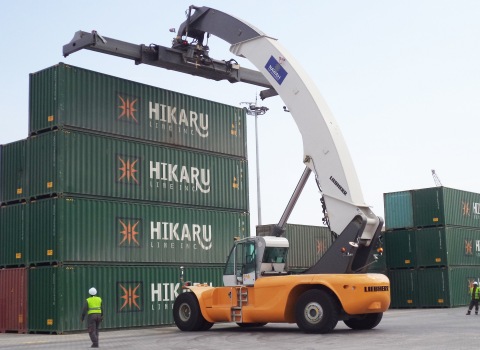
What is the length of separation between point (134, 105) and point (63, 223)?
5.17 m

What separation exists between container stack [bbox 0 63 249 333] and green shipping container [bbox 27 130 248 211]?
40mm

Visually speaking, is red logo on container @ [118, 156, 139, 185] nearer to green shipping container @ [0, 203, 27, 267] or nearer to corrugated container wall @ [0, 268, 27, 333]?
green shipping container @ [0, 203, 27, 267]

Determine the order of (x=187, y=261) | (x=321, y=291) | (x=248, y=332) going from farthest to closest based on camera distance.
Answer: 1. (x=187, y=261)
2. (x=248, y=332)
3. (x=321, y=291)

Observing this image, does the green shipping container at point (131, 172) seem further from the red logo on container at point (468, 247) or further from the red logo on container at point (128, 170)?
the red logo on container at point (468, 247)

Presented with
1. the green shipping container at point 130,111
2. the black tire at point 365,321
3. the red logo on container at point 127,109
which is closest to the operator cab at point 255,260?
the black tire at point 365,321

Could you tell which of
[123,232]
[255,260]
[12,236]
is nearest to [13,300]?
[12,236]

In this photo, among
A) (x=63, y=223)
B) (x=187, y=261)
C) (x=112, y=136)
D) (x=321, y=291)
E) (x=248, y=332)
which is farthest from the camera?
(x=187, y=261)

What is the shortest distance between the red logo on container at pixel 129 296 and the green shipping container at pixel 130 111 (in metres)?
5.12

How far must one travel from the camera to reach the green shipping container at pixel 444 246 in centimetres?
3819

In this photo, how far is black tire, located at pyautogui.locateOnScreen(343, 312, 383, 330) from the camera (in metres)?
20.7

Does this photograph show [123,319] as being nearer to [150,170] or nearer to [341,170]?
[150,170]

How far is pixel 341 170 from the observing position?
2012 cm

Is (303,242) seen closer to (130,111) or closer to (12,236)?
(130,111)

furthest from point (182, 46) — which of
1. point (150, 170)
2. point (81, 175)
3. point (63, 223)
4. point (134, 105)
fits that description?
point (63, 223)
